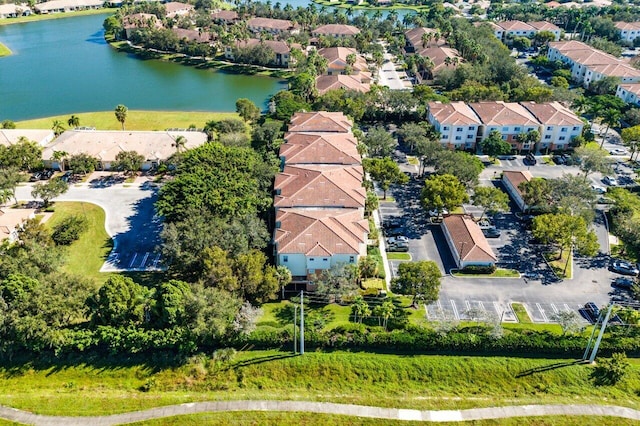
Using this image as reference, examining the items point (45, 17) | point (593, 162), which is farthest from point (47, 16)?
point (593, 162)

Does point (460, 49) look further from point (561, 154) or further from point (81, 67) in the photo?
point (81, 67)

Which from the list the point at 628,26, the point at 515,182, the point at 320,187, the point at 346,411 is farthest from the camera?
the point at 628,26

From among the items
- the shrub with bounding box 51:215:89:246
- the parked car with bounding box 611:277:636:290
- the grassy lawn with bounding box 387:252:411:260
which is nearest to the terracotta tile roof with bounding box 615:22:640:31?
the parked car with bounding box 611:277:636:290

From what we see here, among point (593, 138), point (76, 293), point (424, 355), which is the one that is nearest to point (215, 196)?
point (76, 293)

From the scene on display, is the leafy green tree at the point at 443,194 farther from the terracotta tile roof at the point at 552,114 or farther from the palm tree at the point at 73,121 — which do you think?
the palm tree at the point at 73,121

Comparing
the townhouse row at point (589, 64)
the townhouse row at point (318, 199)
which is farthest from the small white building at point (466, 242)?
the townhouse row at point (589, 64)

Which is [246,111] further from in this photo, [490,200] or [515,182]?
[515,182]
